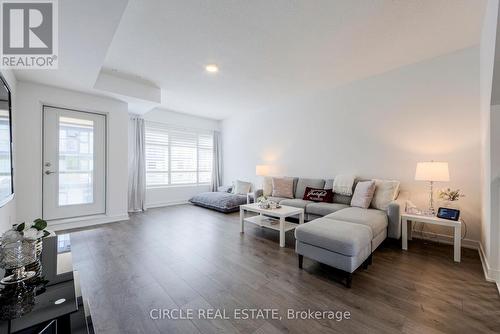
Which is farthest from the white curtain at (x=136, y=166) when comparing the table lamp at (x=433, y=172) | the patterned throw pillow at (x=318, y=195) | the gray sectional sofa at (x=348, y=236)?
the table lamp at (x=433, y=172)

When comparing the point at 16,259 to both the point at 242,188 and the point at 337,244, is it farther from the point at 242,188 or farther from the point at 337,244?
the point at 242,188

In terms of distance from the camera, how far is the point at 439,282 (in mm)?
1971

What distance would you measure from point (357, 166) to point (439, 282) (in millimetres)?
2115

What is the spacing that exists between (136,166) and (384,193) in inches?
199

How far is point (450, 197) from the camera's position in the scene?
106 inches

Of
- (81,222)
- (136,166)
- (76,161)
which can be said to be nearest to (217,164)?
(136,166)

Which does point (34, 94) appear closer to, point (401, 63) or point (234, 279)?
point (234, 279)

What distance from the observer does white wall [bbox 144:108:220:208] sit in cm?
530

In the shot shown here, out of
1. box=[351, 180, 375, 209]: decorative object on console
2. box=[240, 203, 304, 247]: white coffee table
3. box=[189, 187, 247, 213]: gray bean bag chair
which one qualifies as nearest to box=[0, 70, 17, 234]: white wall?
box=[240, 203, 304, 247]: white coffee table

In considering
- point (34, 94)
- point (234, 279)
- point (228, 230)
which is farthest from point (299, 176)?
point (34, 94)

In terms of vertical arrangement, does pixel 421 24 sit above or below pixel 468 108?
above

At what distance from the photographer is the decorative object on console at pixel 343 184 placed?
11.7 ft

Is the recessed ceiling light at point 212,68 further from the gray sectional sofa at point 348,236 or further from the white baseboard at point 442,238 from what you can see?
the white baseboard at point 442,238

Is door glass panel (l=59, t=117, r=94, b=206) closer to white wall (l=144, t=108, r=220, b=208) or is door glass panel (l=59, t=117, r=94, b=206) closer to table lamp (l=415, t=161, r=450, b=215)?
white wall (l=144, t=108, r=220, b=208)
